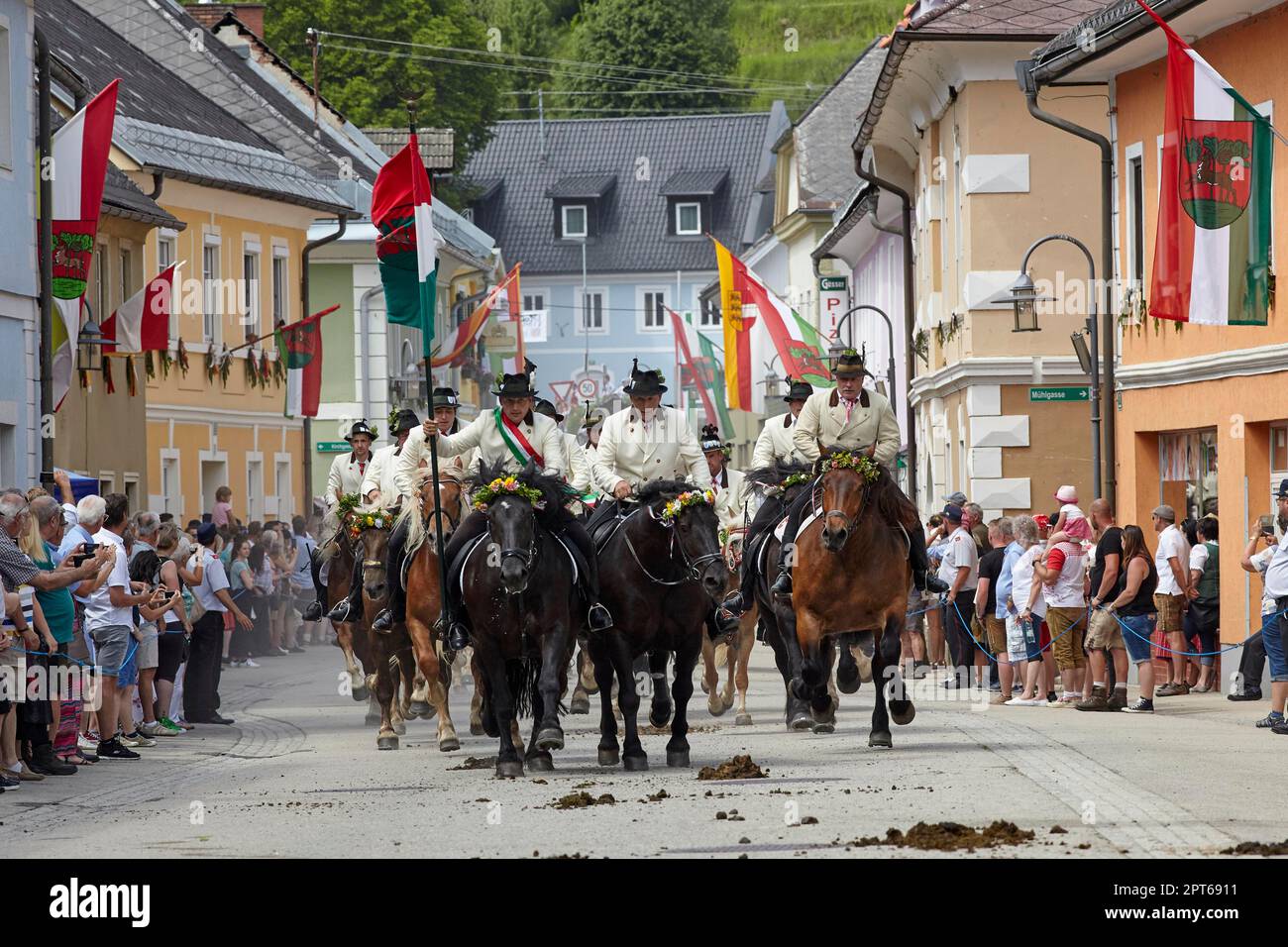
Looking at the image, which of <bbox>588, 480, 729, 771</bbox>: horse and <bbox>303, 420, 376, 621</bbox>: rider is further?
<bbox>303, 420, 376, 621</bbox>: rider

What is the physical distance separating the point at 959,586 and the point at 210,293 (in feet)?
72.1

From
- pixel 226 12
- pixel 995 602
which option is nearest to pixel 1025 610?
pixel 995 602

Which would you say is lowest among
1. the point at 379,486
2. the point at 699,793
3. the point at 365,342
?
the point at 699,793

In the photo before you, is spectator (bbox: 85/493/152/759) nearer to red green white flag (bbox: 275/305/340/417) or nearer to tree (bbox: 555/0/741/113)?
red green white flag (bbox: 275/305/340/417)

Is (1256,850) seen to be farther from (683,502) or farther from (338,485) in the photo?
(338,485)

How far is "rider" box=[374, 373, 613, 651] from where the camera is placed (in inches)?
612

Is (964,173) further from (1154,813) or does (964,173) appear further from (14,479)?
(1154,813)

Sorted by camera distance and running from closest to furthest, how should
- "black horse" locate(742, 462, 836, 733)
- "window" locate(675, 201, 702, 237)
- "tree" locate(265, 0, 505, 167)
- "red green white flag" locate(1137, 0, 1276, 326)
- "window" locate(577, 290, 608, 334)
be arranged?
1. "black horse" locate(742, 462, 836, 733)
2. "red green white flag" locate(1137, 0, 1276, 326)
3. "tree" locate(265, 0, 505, 167)
4. "window" locate(675, 201, 702, 237)
5. "window" locate(577, 290, 608, 334)

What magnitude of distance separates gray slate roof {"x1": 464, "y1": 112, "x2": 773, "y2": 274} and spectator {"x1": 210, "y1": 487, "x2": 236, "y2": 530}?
202 feet

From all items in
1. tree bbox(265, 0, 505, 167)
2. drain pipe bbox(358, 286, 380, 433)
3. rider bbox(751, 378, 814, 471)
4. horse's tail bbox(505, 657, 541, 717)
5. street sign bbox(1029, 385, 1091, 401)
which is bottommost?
horse's tail bbox(505, 657, 541, 717)

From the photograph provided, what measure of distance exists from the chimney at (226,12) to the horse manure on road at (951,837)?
153ft

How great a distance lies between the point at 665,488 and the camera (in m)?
15.7

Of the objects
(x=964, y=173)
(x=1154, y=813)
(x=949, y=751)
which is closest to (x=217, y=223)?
(x=964, y=173)

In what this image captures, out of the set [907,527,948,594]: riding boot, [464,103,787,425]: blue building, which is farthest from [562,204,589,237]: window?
[907,527,948,594]: riding boot
